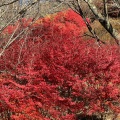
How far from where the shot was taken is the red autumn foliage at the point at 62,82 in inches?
248

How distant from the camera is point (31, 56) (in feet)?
23.4

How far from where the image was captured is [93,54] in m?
6.86

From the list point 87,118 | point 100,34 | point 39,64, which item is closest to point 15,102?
point 39,64

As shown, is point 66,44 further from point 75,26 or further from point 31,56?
point 75,26

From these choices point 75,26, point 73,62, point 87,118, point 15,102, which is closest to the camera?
point 15,102

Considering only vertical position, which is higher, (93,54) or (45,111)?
(93,54)

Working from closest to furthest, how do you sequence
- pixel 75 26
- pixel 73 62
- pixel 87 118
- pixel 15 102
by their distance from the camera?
Answer: 1. pixel 15 102
2. pixel 73 62
3. pixel 87 118
4. pixel 75 26

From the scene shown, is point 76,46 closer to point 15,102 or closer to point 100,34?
point 15,102

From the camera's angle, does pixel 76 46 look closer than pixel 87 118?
Yes

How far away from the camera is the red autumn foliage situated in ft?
20.7

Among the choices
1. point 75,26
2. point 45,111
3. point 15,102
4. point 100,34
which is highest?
point 15,102

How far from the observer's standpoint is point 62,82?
264 inches

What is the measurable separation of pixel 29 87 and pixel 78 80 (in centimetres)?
101

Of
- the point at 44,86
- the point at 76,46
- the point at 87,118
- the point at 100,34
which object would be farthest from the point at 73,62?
the point at 100,34
